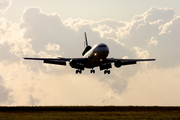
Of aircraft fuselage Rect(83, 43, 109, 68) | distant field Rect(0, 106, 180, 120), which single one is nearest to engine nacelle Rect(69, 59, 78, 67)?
aircraft fuselage Rect(83, 43, 109, 68)

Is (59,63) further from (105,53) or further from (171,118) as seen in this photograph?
(171,118)

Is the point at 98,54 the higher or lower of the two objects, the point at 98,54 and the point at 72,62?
the higher

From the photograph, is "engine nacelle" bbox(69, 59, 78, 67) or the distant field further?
"engine nacelle" bbox(69, 59, 78, 67)

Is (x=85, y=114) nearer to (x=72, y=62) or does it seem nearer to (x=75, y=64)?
(x=72, y=62)

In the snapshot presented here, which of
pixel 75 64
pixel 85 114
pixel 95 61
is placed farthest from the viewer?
pixel 75 64

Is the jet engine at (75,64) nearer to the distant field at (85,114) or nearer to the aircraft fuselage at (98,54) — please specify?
the aircraft fuselage at (98,54)

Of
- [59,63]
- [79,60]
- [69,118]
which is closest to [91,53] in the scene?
[79,60]

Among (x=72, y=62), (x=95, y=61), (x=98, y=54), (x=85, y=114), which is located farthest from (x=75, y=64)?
(x=85, y=114)

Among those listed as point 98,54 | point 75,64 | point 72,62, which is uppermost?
point 98,54

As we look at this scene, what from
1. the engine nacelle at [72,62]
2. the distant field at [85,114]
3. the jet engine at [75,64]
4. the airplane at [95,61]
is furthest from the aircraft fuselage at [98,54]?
the distant field at [85,114]

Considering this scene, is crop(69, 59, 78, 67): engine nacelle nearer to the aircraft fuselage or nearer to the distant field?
the aircraft fuselage

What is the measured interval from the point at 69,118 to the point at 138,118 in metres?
10.6

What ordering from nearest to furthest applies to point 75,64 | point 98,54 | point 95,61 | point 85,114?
point 85,114, point 98,54, point 95,61, point 75,64

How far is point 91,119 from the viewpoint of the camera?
3978cm
